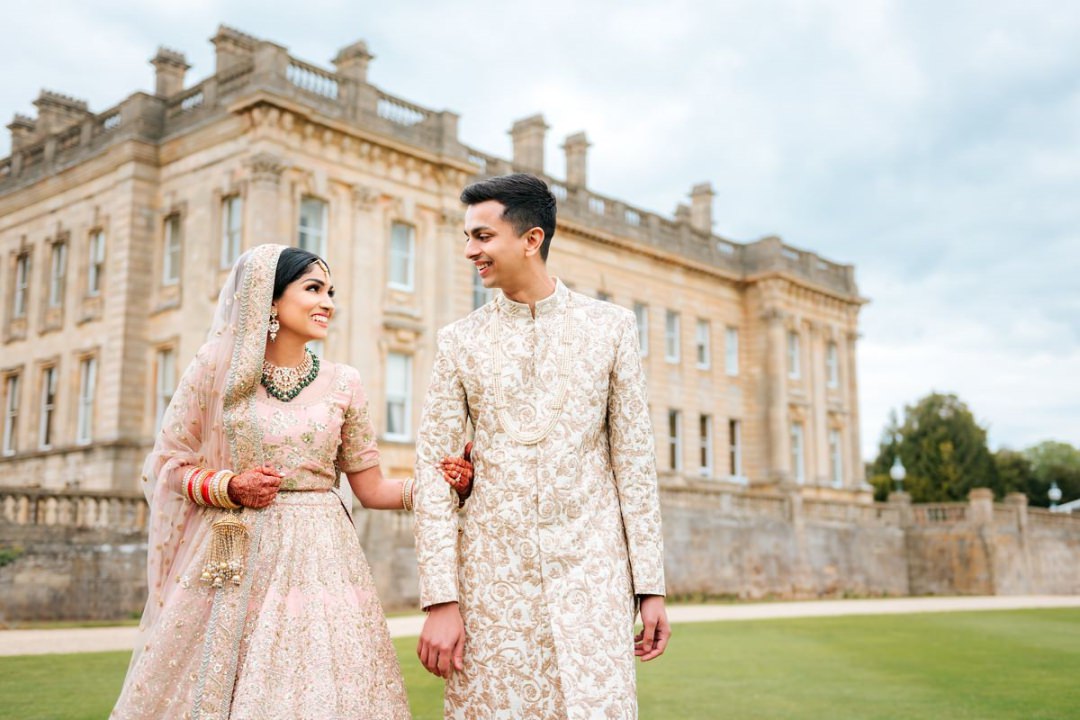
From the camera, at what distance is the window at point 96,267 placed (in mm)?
26359

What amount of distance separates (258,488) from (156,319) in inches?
902

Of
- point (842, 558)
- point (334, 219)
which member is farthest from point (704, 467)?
point (334, 219)

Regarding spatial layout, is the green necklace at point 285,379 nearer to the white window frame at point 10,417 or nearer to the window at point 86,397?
the window at point 86,397

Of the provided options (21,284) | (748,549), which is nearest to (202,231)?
(21,284)

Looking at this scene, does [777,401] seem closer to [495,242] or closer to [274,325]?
[274,325]

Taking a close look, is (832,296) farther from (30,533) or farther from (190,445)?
(190,445)

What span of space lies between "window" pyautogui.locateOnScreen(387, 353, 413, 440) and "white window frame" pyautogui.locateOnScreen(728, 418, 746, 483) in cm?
1521

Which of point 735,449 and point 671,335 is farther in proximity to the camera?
point 735,449

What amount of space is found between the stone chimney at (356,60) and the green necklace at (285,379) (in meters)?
22.4

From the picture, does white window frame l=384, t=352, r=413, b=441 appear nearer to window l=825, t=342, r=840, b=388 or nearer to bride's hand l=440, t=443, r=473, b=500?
window l=825, t=342, r=840, b=388

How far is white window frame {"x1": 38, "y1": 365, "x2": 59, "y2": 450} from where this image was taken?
26859 mm

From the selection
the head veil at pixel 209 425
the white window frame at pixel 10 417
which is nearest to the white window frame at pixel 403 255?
the white window frame at pixel 10 417

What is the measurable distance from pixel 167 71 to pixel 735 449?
21764 millimetres

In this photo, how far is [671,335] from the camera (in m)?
35.8
